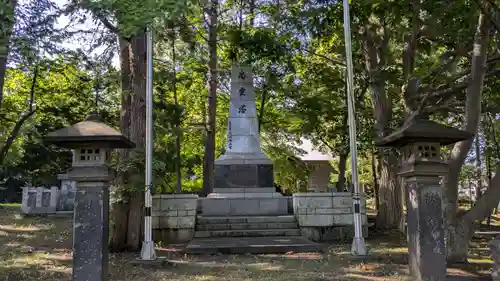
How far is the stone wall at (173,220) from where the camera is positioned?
11242 mm

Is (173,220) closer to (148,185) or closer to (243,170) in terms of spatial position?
(243,170)

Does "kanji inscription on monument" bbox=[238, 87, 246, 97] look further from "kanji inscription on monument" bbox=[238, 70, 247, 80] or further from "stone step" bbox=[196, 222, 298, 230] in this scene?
"stone step" bbox=[196, 222, 298, 230]

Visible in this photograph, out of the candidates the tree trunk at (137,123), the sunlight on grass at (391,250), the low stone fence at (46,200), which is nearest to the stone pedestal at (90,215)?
the tree trunk at (137,123)

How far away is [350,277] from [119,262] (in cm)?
445

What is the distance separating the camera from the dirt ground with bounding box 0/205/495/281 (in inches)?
277

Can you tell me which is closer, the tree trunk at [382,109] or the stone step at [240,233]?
the stone step at [240,233]

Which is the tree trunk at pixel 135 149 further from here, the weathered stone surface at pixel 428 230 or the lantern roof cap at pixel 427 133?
the weathered stone surface at pixel 428 230

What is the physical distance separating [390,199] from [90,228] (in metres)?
10.5

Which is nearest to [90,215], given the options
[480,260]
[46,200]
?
[480,260]

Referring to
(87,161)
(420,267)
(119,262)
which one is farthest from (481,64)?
(119,262)

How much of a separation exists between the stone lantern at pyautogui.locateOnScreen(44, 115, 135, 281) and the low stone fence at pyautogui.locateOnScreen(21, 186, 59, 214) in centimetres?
1385

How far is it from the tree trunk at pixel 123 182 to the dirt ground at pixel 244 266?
0.60m

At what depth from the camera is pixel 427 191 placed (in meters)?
6.42

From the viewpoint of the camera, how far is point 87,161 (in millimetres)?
6355
